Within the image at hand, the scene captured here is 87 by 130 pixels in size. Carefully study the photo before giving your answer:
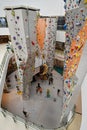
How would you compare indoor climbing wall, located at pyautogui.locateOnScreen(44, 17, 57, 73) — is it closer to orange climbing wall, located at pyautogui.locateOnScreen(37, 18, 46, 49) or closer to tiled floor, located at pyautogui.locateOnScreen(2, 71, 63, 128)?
orange climbing wall, located at pyautogui.locateOnScreen(37, 18, 46, 49)

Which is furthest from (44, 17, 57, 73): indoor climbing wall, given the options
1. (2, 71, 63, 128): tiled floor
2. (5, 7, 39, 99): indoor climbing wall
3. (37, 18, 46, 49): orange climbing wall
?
(5, 7, 39, 99): indoor climbing wall

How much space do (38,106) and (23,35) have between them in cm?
490

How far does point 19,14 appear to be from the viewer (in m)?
6.76

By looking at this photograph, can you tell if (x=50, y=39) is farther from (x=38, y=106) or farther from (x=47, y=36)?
(x=38, y=106)

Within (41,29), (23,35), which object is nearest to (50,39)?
(41,29)

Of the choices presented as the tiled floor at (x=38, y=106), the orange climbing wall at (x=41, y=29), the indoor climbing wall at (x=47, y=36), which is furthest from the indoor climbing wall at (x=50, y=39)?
the tiled floor at (x=38, y=106)

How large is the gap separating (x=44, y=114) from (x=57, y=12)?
892 centimetres

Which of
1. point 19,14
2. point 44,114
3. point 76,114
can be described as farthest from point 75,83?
point 44,114

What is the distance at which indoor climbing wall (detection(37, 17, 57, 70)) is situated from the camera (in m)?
11.2

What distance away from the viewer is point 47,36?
11539 millimetres

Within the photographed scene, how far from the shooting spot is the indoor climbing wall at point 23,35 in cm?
685

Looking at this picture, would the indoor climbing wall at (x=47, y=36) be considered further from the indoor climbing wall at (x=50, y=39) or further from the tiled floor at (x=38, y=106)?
the tiled floor at (x=38, y=106)

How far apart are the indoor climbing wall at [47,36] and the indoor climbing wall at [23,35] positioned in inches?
147

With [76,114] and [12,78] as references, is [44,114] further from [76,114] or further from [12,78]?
[12,78]
